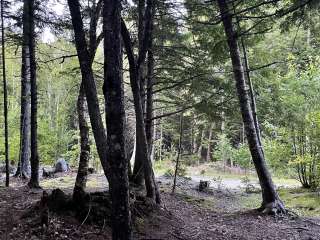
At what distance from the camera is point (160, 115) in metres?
10.7

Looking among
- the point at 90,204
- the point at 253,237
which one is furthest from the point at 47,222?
the point at 253,237

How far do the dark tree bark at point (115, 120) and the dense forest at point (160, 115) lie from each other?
0.01 meters

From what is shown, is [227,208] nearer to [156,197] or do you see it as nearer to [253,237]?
[156,197]

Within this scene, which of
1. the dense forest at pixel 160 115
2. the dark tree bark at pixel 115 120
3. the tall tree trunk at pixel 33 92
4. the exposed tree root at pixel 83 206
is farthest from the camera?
the tall tree trunk at pixel 33 92

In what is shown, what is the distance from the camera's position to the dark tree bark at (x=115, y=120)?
441 cm

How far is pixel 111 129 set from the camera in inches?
174

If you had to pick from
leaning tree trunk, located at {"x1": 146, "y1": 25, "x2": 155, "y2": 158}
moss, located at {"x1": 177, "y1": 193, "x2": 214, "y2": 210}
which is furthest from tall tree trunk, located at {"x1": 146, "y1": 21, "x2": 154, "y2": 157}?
moss, located at {"x1": 177, "y1": 193, "x2": 214, "y2": 210}

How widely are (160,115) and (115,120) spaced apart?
6304 mm

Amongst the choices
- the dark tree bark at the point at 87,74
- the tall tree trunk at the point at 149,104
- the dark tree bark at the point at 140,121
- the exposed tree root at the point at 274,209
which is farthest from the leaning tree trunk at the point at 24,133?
the dark tree bark at the point at 87,74

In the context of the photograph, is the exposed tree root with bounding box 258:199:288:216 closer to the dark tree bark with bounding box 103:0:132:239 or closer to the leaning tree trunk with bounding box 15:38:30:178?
the dark tree bark with bounding box 103:0:132:239

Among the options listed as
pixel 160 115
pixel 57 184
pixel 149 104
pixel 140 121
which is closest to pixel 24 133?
pixel 57 184

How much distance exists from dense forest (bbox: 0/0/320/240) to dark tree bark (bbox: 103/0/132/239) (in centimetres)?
1

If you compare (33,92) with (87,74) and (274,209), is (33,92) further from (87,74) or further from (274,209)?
(274,209)

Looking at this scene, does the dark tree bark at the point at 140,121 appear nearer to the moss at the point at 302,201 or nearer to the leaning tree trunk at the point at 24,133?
the moss at the point at 302,201
